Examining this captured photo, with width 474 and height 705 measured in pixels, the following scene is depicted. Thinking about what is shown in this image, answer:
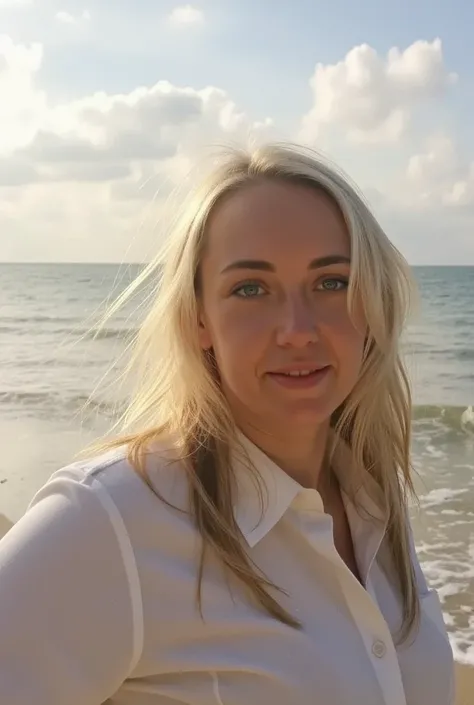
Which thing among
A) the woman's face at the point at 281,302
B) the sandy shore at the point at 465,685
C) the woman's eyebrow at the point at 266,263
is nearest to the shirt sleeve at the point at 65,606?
the woman's face at the point at 281,302

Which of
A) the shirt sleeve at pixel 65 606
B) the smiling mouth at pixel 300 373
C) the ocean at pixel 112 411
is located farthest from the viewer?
the ocean at pixel 112 411

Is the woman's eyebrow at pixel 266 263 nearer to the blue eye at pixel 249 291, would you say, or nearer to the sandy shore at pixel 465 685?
the blue eye at pixel 249 291

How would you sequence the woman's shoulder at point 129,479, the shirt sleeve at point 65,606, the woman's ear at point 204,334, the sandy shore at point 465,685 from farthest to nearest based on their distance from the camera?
the sandy shore at point 465,685 → the woman's ear at point 204,334 → the woman's shoulder at point 129,479 → the shirt sleeve at point 65,606

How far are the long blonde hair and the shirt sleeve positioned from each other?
0.23m

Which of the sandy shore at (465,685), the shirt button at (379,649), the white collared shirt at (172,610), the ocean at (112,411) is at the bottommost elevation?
the sandy shore at (465,685)

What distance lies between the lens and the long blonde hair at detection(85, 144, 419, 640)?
186 cm

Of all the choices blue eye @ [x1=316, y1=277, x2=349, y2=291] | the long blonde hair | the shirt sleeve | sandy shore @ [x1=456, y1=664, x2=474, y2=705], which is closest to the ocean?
sandy shore @ [x1=456, y1=664, x2=474, y2=705]

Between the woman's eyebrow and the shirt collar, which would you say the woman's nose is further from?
the shirt collar

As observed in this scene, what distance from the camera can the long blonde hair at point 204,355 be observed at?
1.86 m

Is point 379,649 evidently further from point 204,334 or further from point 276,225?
point 276,225

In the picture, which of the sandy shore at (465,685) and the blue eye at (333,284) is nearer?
the blue eye at (333,284)

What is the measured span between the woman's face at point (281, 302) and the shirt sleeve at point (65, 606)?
0.52m

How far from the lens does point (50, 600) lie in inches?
60.5

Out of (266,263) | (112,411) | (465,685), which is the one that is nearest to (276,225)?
(266,263)
